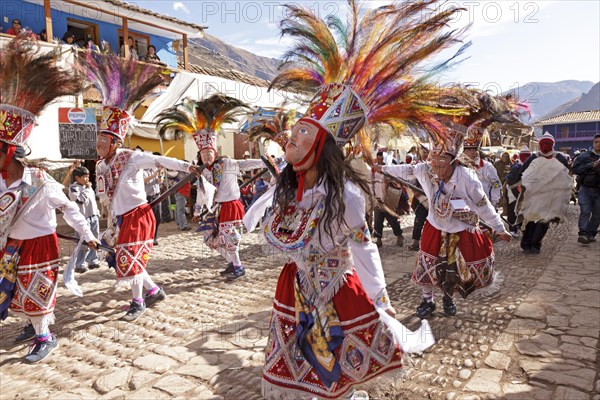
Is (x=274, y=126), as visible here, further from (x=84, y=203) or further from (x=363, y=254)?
(x=363, y=254)

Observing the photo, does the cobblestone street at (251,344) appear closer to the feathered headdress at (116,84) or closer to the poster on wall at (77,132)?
the feathered headdress at (116,84)

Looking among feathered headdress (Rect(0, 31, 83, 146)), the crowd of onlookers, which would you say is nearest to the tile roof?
the crowd of onlookers

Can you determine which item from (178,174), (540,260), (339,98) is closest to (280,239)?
(339,98)

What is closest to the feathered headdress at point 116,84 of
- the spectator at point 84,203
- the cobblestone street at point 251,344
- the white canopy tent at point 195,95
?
the cobblestone street at point 251,344

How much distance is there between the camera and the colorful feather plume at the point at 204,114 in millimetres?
6223

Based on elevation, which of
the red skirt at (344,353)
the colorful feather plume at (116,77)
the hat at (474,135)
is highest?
the colorful feather plume at (116,77)

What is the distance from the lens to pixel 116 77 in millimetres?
4875

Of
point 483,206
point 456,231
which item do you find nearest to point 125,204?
point 456,231

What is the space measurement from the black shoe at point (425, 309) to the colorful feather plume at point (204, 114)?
382 centimetres

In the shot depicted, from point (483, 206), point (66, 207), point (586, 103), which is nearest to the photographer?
point (66, 207)

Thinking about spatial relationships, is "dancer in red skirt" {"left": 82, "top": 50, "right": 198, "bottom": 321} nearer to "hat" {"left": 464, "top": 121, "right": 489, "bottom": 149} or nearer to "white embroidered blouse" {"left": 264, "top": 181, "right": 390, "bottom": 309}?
"white embroidered blouse" {"left": 264, "top": 181, "right": 390, "bottom": 309}

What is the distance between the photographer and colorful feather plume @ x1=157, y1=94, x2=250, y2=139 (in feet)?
20.4

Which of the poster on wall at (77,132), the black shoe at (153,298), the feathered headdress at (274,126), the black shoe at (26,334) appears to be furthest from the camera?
the poster on wall at (77,132)

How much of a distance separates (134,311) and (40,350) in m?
1.10
